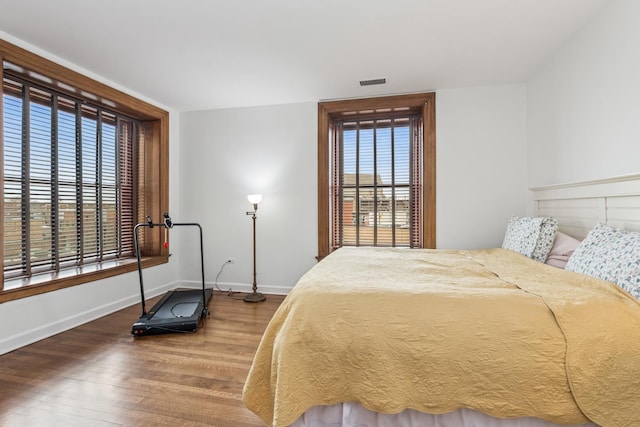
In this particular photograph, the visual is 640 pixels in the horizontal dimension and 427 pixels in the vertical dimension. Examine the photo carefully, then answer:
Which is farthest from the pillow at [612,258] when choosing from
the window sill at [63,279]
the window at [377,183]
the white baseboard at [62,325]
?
the window sill at [63,279]

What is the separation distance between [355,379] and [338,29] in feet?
7.74

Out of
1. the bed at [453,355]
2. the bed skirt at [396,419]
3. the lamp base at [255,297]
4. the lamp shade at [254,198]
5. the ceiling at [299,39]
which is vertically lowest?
the lamp base at [255,297]

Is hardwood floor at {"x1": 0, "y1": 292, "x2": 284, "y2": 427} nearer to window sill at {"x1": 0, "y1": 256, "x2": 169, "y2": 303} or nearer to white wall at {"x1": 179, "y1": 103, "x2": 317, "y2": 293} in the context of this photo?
window sill at {"x1": 0, "y1": 256, "x2": 169, "y2": 303}

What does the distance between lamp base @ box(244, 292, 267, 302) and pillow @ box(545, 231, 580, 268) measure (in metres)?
2.91

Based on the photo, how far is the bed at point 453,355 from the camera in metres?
1.13

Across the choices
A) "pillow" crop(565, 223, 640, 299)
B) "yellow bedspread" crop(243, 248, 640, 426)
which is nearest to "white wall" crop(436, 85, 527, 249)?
"pillow" crop(565, 223, 640, 299)

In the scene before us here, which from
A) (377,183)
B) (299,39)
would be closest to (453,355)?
(299,39)

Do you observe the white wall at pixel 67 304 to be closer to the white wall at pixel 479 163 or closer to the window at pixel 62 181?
the window at pixel 62 181

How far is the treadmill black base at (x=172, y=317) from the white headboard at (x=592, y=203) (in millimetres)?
3328

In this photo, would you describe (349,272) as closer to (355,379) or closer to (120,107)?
(355,379)

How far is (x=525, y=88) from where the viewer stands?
10.6ft

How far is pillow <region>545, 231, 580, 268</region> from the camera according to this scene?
2.08 m

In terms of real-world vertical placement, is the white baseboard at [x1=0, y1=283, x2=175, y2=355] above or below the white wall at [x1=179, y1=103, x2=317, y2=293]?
below

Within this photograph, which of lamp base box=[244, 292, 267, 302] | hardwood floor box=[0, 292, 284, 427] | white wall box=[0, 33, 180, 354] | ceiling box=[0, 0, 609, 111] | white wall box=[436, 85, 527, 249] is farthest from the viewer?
lamp base box=[244, 292, 267, 302]
